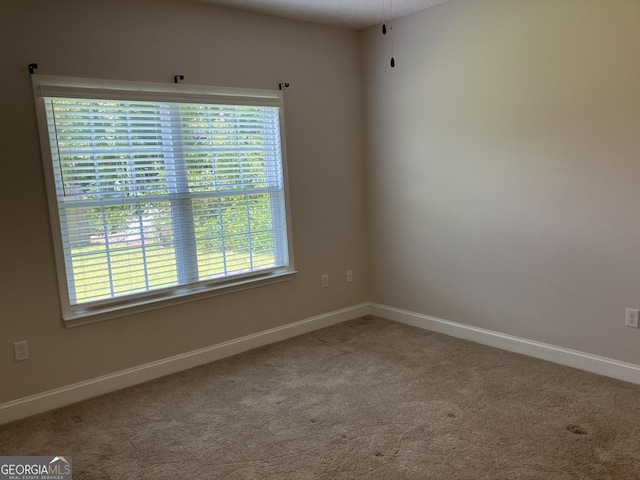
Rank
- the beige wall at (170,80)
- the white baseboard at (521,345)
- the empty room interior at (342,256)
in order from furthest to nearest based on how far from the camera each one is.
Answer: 1. the white baseboard at (521,345)
2. the beige wall at (170,80)
3. the empty room interior at (342,256)

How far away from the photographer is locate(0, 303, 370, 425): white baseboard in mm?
2955

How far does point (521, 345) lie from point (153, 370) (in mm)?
2647

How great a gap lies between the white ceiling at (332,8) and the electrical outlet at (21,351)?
8.33ft

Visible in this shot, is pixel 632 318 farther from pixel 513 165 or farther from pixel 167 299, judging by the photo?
pixel 167 299

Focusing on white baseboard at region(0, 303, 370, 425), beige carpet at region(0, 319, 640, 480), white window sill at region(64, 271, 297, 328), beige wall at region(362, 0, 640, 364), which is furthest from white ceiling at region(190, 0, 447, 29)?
beige carpet at region(0, 319, 640, 480)

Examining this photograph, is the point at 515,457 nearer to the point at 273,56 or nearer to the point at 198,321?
the point at 198,321

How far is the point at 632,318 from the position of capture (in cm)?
301

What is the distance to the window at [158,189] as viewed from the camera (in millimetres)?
3020

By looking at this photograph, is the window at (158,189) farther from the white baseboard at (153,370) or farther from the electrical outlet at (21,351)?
the white baseboard at (153,370)

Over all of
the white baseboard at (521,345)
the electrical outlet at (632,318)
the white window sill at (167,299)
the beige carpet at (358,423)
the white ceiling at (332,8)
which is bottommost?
the beige carpet at (358,423)

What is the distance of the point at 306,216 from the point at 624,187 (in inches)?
91.2

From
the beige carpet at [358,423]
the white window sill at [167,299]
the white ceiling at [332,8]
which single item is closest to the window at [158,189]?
the white window sill at [167,299]

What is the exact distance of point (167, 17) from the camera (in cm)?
332

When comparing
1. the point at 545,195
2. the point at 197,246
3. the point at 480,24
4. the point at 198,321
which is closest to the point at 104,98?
the point at 197,246
